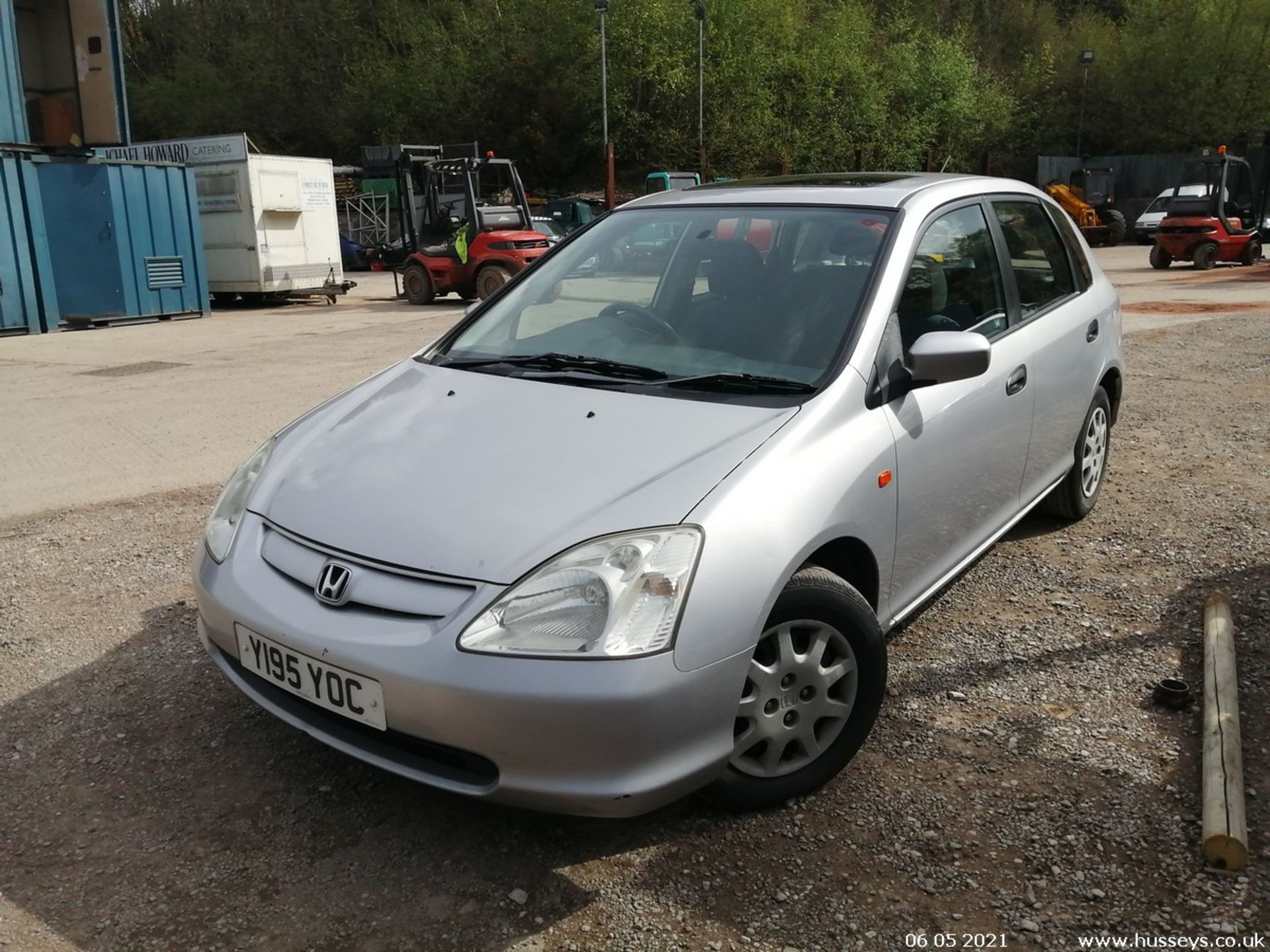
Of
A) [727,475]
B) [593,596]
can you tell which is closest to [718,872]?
[593,596]

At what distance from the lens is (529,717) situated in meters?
2.33

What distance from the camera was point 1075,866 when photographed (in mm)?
2613

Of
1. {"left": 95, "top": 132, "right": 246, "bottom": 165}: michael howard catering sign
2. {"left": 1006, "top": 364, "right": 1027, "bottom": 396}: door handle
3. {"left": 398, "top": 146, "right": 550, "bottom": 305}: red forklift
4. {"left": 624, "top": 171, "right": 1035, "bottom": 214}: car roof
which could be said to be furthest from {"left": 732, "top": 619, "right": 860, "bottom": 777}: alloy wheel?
{"left": 95, "top": 132, "right": 246, "bottom": 165}: michael howard catering sign

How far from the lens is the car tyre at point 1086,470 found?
488cm

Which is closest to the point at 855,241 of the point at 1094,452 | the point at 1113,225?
the point at 1094,452

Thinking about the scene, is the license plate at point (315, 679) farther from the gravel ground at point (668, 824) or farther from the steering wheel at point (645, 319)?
the steering wheel at point (645, 319)

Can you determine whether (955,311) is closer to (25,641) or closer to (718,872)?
(718,872)

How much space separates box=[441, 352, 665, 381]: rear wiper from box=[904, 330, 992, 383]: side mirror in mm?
764

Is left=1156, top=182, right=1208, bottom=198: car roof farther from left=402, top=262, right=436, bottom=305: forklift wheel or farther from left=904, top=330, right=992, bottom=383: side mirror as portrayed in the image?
left=904, top=330, right=992, bottom=383: side mirror

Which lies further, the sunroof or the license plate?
the sunroof

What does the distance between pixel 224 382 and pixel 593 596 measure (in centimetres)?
890

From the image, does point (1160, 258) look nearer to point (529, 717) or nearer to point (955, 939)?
point (955, 939)

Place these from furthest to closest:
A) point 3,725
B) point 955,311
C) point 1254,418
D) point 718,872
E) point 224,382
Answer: point 224,382, point 1254,418, point 955,311, point 3,725, point 718,872

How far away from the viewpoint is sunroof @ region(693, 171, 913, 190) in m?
3.96
